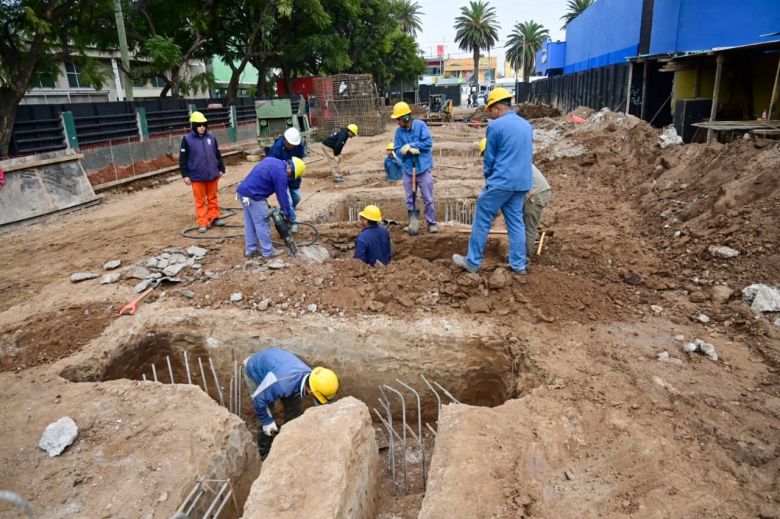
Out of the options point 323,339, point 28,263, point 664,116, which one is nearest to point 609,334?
point 323,339

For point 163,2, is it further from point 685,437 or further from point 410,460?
point 685,437

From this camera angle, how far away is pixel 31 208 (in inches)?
361

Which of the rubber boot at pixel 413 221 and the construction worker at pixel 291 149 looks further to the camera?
the rubber boot at pixel 413 221

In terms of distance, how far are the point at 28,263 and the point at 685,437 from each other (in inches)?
318

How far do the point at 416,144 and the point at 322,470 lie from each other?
5.07 metres

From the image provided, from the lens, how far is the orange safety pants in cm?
790

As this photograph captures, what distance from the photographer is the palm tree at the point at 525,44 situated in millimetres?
57531

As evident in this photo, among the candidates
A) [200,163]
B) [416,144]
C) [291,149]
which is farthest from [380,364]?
[200,163]

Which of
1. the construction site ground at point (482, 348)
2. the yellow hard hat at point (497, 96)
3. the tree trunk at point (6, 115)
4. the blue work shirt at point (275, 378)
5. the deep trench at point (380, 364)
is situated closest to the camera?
the construction site ground at point (482, 348)

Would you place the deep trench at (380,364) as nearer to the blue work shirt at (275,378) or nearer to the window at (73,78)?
the blue work shirt at (275,378)

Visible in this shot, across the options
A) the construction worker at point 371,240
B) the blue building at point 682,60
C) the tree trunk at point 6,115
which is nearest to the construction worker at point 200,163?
the construction worker at point 371,240

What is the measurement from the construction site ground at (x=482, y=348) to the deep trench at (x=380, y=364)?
0.02 metres

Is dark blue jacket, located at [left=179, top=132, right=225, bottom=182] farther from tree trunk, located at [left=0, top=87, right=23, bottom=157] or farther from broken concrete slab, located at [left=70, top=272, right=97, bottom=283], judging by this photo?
tree trunk, located at [left=0, top=87, right=23, bottom=157]

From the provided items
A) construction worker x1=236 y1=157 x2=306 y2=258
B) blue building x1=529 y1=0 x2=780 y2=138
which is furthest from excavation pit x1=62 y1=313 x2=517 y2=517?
blue building x1=529 y1=0 x2=780 y2=138
